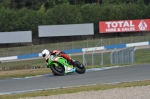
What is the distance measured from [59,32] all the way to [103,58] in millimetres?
36941

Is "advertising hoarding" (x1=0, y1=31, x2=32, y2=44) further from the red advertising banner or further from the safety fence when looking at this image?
the safety fence

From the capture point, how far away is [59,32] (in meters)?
70.1

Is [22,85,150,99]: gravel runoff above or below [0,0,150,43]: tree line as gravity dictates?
above

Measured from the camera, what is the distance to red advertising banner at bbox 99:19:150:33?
7256 cm

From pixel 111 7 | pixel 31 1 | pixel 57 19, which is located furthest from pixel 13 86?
pixel 31 1

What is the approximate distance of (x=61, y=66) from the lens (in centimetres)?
2020

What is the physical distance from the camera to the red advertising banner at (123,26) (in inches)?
2857

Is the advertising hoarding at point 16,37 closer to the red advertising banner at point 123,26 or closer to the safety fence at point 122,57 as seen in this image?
the red advertising banner at point 123,26

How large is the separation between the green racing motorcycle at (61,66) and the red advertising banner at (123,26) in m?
51.9

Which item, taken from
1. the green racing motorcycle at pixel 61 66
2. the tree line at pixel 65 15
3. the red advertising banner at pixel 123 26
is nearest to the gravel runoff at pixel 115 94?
the green racing motorcycle at pixel 61 66

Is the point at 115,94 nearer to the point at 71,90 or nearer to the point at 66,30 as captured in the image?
the point at 71,90

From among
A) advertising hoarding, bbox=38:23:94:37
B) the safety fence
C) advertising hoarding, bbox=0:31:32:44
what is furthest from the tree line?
the safety fence

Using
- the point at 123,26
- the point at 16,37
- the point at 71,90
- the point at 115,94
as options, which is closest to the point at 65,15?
the point at 123,26

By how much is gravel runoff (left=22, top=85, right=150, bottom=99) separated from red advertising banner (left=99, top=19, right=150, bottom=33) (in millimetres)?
58963
